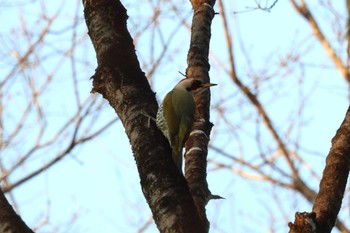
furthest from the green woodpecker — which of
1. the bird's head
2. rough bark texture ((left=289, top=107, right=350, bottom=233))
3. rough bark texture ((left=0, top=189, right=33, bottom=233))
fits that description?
rough bark texture ((left=0, top=189, right=33, bottom=233))

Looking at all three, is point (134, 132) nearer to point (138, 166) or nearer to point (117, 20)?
point (138, 166)

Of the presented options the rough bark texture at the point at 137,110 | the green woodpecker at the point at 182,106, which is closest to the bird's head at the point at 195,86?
the green woodpecker at the point at 182,106

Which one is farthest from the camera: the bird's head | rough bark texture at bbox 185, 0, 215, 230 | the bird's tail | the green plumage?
the bird's head

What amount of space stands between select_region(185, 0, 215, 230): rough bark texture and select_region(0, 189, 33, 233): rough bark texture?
0.71m

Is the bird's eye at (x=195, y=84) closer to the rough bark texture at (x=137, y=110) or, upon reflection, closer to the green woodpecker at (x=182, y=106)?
the green woodpecker at (x=182, y=106)

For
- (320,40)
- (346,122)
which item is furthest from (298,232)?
(320,40)

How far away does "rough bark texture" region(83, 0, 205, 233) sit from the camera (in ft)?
7.54

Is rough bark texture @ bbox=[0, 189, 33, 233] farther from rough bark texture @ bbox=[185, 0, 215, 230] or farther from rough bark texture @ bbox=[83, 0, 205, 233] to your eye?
rough bark texture @ bbox=[185, 0, 215, 230]

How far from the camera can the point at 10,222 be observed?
8.66ft

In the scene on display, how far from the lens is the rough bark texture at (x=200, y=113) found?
2.91 metres

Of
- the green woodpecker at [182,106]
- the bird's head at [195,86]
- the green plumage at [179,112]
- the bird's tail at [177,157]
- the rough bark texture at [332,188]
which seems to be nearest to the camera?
the rough bark texture at [332,188]

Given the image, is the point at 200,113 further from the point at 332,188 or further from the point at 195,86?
the point at 332,188

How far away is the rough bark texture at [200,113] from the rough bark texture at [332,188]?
43cm

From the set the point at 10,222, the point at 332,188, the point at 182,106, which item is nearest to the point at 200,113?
the point at 182,106
